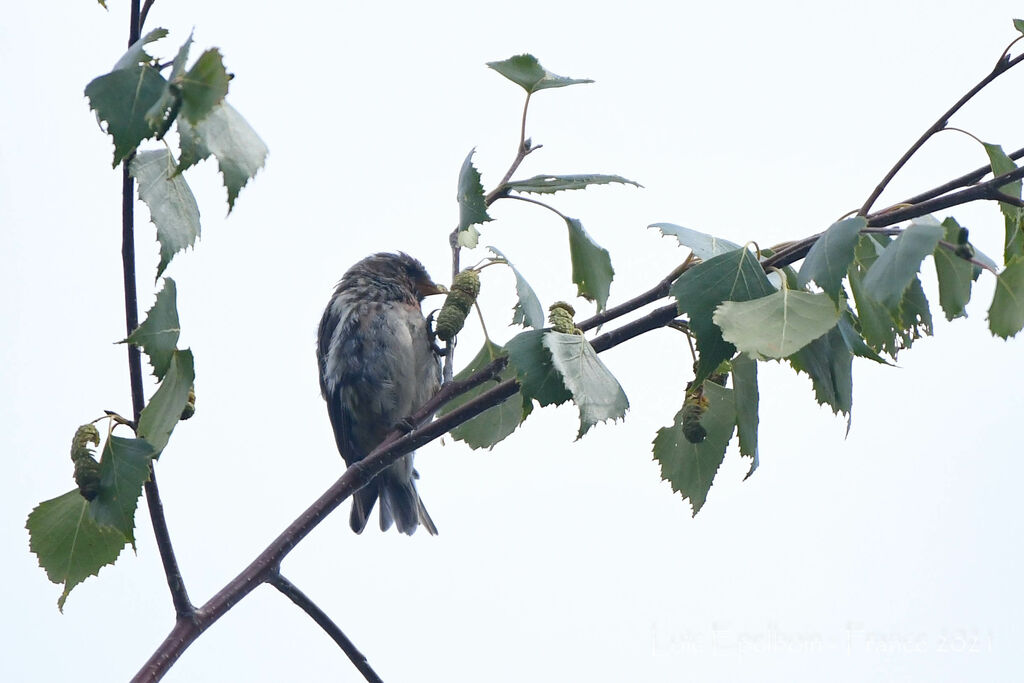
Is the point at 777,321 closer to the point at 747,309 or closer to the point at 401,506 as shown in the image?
the point at 747,309

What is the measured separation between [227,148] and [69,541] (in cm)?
105

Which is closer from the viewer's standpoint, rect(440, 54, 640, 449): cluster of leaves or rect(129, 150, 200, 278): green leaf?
rect(129, 150, 200, 278): green leaf

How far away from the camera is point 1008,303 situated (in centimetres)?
216

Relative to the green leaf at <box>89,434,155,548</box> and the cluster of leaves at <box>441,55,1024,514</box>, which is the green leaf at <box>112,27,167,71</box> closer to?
the green leaf at <box>89,434,155,548</box>

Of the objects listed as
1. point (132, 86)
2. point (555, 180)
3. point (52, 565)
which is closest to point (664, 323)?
point (555, 180)

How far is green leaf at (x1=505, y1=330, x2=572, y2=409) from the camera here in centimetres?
211

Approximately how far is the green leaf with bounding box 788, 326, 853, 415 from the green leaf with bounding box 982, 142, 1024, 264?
23.2 inches

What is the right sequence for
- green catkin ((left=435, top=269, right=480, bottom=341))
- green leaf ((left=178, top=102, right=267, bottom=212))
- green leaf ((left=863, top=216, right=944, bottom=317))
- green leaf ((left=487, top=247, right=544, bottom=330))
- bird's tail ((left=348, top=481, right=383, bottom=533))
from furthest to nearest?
bird's tail ((left=348, top=481, right=383, bottom=533)) < green catkin ((left=435, top=269, right=480, bottom=341)) < green leaf ((left=487, top=247, right=544, bottom=330)) < green leaf ((left=863, top=216, right=944, bottom=317)) < green leaf ((left=178, top=102, right=267, bottom=212))

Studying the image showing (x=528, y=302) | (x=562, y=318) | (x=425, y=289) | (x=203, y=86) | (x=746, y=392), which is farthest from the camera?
(x=425, y=289)

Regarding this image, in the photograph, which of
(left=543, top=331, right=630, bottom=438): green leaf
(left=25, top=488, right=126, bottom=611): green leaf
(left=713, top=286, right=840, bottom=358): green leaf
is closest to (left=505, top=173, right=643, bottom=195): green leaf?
(left=543, top=331, right=630, bottom=438): green leaf

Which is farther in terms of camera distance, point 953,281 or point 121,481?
point 953,281

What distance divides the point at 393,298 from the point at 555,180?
363 cm

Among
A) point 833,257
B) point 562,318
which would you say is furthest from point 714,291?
point 562,318

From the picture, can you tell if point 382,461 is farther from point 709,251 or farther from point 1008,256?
point 1008,256
